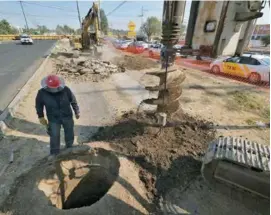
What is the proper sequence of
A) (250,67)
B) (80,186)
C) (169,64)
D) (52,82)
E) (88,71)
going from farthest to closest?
(88,71) < (250,67) < (80,186) < (169,64) < (52,82)

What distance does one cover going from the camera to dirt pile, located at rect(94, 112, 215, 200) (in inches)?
140

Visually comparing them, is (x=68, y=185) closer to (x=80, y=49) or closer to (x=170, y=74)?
(x=170, y=74)

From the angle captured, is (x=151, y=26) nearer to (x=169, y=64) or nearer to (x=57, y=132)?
(x=169, y=64)

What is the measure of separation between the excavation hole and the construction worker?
494mm

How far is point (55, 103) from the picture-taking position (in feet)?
11.9

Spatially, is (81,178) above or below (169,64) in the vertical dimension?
below

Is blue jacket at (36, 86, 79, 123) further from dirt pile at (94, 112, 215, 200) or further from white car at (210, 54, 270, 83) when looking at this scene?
white car at (210, 54, 270, 83)

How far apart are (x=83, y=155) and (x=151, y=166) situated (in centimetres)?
138

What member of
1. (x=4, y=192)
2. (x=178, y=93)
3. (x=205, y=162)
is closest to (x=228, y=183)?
(x=205, y=162)

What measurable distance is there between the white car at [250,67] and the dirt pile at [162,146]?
6.78 metres

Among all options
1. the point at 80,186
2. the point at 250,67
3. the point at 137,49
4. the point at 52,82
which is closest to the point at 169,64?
the point at 52,82

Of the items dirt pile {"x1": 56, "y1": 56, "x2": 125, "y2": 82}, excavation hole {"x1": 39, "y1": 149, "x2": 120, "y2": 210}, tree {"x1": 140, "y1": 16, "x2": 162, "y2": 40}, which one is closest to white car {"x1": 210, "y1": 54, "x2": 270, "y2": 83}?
dirt pile {"x1": 56, "y1": 56, "x2": 125, "y2": 82}

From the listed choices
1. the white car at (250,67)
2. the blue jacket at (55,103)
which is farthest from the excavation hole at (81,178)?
the white car at (250,67)

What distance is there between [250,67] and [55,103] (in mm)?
10552
